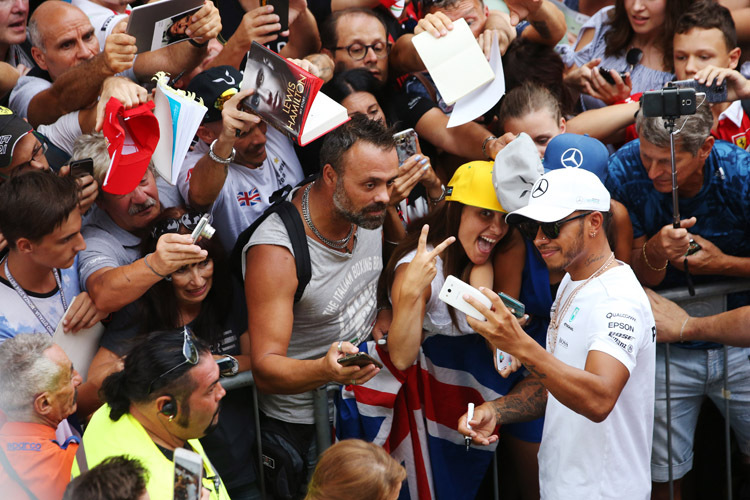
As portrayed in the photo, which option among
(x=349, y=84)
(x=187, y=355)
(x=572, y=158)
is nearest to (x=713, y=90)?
(x=572, y=158)

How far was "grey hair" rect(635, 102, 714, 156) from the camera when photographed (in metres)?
3.85

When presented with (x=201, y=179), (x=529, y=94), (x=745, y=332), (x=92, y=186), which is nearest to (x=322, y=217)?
(x=201, y=179)

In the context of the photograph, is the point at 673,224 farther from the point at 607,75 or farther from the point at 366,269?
the point at 366,269

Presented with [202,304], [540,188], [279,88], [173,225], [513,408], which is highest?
[279,88]

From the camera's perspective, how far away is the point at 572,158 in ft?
12.6

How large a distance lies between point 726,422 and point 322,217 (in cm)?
228

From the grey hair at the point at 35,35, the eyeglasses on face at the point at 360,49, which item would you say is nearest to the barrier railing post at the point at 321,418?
the eyeglasses on face at the point at 360,49

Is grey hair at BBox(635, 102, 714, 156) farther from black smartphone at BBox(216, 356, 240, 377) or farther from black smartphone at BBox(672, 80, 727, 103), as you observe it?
black smartphone at BBox(216, 356, 240, 377)

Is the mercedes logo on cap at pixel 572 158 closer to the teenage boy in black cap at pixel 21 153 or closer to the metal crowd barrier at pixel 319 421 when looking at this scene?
the metal crowd barrier at pixel 319 421

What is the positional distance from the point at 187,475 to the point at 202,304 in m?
1.78

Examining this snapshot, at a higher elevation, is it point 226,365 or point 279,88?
point 279,88

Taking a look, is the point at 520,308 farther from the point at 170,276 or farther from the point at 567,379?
the point at 170,276

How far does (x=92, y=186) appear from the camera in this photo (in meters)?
3.74

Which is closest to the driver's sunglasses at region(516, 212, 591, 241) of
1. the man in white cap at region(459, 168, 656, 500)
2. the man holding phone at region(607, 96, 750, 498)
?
the man in white cap at region(459, 168, 656, 500)
